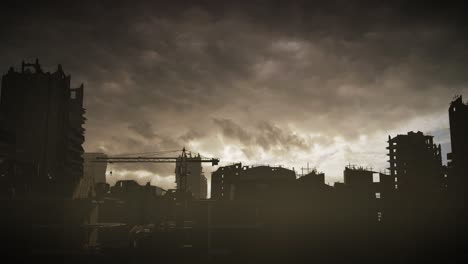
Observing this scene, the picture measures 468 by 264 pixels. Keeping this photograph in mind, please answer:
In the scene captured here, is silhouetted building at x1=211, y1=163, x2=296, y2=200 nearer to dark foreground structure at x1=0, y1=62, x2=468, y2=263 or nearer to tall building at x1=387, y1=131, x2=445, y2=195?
dark foreground structure at x1=0, y1=62, x2=468, y2=263

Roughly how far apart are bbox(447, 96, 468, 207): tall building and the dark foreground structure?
131 mm

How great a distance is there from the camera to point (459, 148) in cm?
3953

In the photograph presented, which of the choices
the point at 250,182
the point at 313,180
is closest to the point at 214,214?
the point at 250,182

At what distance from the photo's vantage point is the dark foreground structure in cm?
2755

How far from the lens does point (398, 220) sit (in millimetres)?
34344

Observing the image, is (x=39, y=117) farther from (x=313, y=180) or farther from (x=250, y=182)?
(x=313, y=180)

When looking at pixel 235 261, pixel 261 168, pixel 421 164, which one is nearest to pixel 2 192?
pixel 235 261

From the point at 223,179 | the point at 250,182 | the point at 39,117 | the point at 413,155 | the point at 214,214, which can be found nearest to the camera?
the point at 214,214

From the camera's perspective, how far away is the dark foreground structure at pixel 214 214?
2755 centimetres

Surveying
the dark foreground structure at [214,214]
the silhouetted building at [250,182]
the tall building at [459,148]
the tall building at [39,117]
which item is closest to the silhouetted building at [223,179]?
the silhouetted building at [250,182]

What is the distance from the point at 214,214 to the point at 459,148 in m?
29.1

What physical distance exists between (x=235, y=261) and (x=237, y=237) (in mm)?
8780

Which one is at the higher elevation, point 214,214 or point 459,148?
point 459,148

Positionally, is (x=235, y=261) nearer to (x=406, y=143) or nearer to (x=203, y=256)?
(x=203, y=256)
